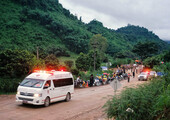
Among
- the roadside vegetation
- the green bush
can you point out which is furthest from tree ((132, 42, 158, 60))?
the roadside vegetation

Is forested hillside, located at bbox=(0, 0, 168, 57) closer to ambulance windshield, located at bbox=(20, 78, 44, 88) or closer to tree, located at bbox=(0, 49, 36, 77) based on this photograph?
tree, located at bbox=(0, 49, 36, 77)

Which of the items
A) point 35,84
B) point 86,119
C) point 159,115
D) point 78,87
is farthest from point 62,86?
point 78,87

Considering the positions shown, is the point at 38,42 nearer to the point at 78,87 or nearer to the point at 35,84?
the point at 78,87

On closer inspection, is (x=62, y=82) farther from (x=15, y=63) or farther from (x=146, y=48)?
(x=146, y=48)

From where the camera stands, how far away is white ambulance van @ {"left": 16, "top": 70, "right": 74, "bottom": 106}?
13.6m

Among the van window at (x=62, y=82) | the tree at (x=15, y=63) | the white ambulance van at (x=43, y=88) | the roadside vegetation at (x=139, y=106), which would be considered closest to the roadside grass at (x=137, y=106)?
the roadside vegetation at (x=139, y=106)

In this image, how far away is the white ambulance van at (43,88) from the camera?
13602mm

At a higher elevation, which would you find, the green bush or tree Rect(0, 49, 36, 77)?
tree Rect(0, 49, 36, 77)

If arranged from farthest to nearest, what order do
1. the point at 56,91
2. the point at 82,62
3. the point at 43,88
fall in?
the point at 82,62 → the point at 56,91 → the point at 43,88

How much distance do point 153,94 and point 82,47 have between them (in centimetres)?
9113

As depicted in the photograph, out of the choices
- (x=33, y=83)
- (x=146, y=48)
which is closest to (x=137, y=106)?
(x=33, y=83)

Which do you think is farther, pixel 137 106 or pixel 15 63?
pixel 15 63

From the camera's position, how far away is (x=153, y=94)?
32.6 ft

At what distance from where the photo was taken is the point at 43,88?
46.2 ft
